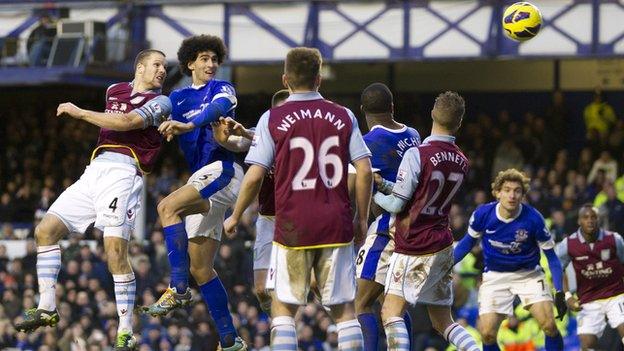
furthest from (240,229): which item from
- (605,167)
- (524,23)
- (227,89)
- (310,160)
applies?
(310,160)

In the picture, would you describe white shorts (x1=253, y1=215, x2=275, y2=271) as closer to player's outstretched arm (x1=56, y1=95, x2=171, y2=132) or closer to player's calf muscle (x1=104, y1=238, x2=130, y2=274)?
player's calf muscle (x1=104, y1=238, x2=130, y2=274)

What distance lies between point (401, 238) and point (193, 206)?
185cm

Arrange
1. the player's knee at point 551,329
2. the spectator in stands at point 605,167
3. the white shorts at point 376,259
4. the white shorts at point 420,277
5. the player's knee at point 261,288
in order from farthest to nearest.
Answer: the spectator in stands at point 605,167
the player's knee at point 551,329
the player's knee at point 261,288
the white shorts at point 376,259
the white shorts at point 420,277

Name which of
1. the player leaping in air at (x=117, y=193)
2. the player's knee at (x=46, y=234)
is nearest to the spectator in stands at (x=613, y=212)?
the player leaping in air at (x=117, y=193)

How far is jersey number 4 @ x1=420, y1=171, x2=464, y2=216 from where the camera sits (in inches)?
463

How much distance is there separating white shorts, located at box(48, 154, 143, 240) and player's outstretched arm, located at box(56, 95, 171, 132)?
0.46 m

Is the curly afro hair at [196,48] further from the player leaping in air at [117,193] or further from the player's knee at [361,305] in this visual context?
the player's knee at [361,305]

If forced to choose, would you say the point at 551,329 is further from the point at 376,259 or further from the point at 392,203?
the point at 392,203

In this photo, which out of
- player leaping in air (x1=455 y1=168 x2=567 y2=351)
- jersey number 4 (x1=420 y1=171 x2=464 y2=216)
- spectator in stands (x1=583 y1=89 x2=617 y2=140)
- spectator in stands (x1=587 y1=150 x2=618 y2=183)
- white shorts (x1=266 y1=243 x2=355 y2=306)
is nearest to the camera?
white shorts (x1=266 y1=243 x2=355 y2=306)

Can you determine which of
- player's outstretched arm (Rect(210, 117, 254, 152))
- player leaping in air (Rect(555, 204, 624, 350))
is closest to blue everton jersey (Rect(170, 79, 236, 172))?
player's outstretched arm (Rect(210, 117, 254, 152))

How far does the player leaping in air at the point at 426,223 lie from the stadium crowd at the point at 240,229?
7872 mm

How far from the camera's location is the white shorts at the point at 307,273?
10438 mm

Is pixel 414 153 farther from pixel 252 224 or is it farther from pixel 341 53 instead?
pixel 341 53

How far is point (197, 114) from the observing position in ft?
40.7
